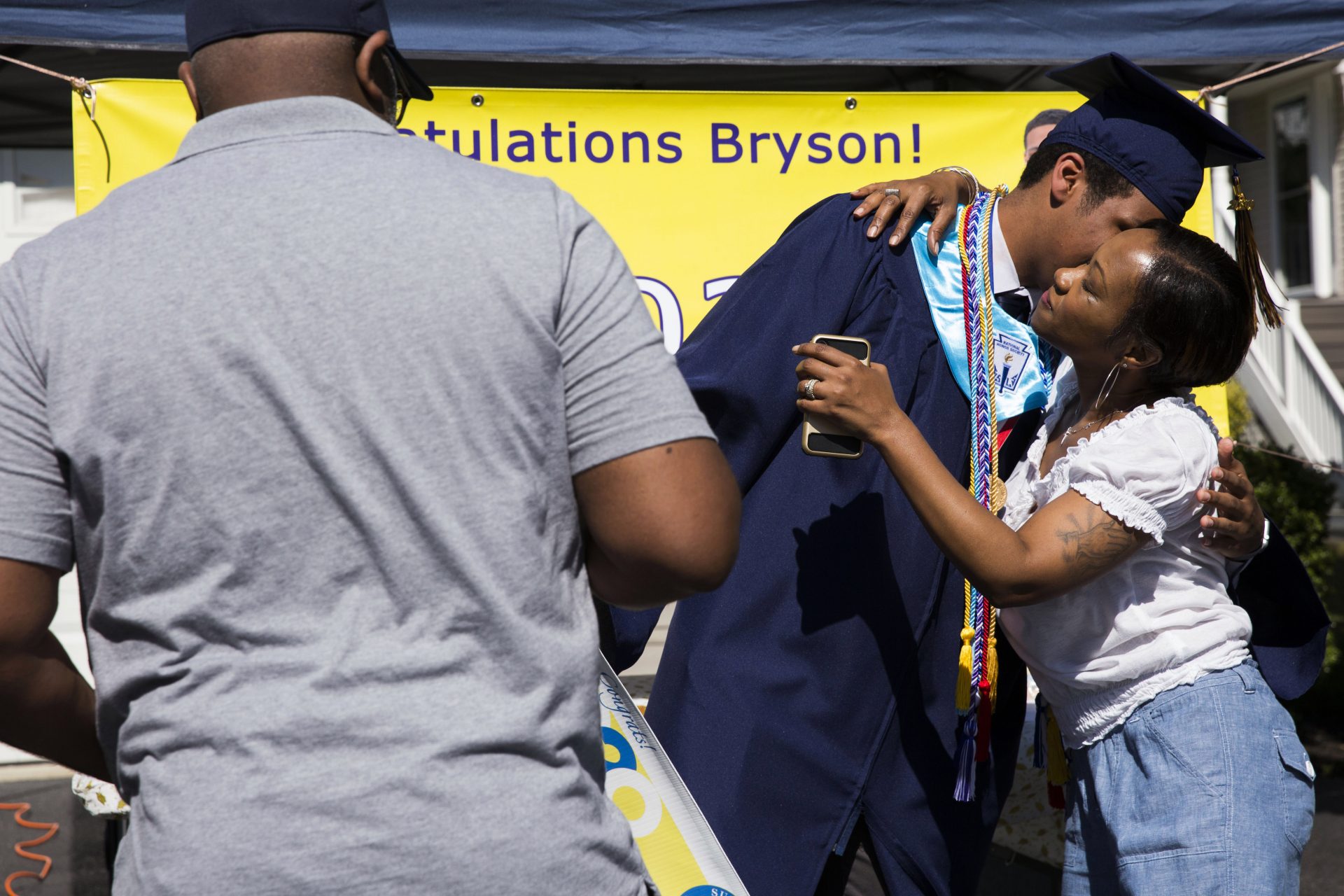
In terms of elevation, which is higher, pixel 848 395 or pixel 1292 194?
→ pixel 1292 194

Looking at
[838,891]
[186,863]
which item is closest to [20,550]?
[186,863]

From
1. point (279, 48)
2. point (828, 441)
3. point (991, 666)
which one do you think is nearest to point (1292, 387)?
point (991, 666)

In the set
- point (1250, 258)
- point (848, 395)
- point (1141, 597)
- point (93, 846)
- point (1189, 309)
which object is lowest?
point (93, 846)

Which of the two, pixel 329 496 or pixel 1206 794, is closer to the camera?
pixel 329 496

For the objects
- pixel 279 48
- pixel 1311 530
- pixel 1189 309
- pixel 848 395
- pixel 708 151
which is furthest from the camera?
pixel 1311 530

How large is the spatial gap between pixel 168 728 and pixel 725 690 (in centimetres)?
102

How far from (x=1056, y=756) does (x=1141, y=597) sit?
0.40 metres

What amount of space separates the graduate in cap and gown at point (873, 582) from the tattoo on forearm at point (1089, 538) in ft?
0.83

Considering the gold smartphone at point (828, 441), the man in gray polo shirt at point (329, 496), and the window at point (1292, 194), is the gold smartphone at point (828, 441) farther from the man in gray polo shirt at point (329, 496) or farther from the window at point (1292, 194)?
the window at point (1292, 194)

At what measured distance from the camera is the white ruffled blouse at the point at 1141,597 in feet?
5.67

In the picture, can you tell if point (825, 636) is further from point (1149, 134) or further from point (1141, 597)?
point (1149, 134)

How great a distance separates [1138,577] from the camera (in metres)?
1.82

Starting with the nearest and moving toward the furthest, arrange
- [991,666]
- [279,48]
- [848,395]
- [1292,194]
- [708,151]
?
1. [279,48]
2. [848,395]
3. [991,666]
4. [708,151]
5. [1292,194]

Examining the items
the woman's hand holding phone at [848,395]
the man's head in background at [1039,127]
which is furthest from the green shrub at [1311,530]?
the woman's hand holding phone at [848,395]
